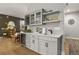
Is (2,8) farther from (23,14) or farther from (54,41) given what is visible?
(54,41)

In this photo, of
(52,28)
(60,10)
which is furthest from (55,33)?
(60,10)

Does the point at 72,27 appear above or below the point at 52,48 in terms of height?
above

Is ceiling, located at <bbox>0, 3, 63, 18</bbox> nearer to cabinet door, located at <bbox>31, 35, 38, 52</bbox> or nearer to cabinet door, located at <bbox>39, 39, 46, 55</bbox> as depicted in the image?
cabinet door, located at <bbox>31, 35, 38, 52</bbox>

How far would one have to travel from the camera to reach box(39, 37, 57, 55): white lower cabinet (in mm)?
2246

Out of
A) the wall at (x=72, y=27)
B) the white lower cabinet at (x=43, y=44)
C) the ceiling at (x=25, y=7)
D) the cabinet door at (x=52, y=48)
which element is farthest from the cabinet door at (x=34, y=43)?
the wall at (x=72, y=27)

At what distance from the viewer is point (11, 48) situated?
7.41 feet

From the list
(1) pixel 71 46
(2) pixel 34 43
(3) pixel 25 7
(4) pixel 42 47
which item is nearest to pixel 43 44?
(4) pixel 42 47

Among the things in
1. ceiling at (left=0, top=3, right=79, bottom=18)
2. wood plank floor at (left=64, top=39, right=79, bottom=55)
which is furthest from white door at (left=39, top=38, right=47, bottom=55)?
ceiling at (left=0, top=3, right=79, bottom=18)

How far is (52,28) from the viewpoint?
88.4 inches

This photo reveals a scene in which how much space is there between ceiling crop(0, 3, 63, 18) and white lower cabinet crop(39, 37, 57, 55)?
538mm

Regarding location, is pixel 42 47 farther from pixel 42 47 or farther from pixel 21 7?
pixel 21 7

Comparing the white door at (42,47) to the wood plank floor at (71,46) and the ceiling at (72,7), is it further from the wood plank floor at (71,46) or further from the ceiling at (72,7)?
the ceiling at (72,7)

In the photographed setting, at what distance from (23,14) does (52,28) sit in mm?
556

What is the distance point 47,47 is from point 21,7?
823 mm
